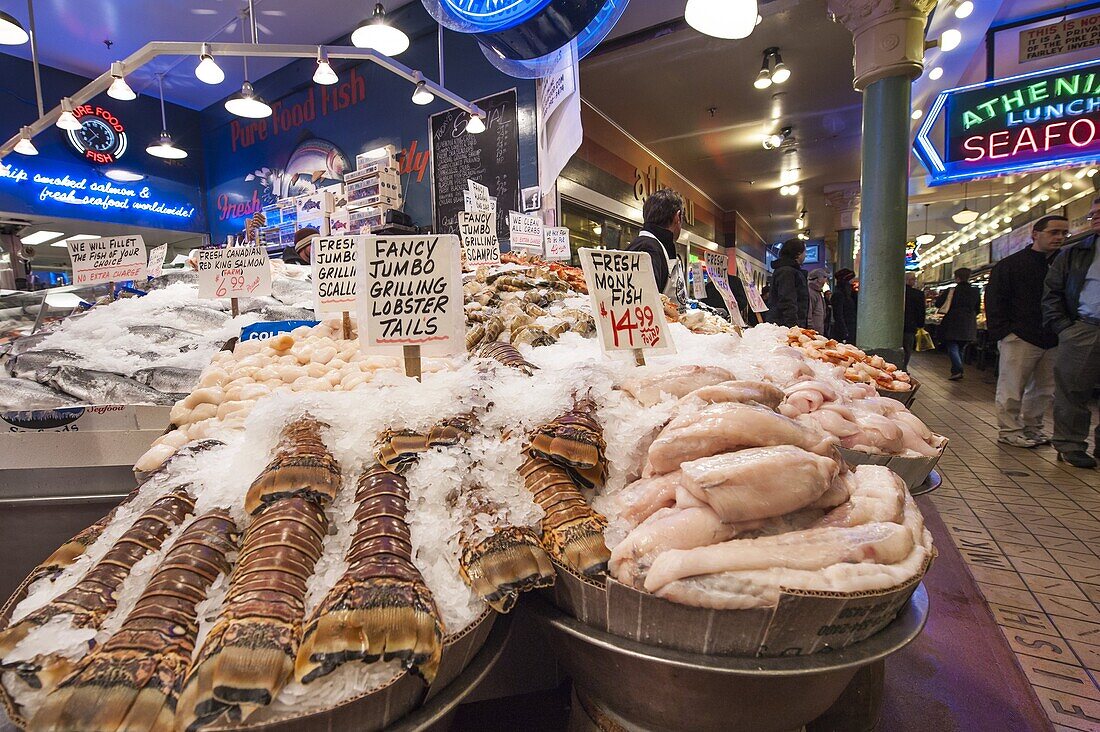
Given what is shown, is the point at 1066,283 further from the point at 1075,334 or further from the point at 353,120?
the point at 353,120

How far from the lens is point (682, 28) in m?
7.11

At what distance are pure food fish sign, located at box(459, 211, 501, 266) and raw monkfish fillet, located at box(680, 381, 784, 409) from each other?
10.00ft

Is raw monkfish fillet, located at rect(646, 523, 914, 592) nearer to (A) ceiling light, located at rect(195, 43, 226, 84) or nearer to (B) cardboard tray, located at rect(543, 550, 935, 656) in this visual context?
(B) cardboard tray, located at rect(543, 550, 935, 656)

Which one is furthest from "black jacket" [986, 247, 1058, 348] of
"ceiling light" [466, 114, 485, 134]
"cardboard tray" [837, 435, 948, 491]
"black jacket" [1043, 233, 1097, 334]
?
"ceiling light" [466, 114, 485, 134]

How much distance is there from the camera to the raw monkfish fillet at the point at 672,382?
5.11ft

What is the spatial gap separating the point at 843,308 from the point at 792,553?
11.0 m

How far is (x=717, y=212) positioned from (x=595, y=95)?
36.1ft

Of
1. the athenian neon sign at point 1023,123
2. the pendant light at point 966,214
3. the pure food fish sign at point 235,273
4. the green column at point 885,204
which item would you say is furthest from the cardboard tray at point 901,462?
the pendant light at point 966,214

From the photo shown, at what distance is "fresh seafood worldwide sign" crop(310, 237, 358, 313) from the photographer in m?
2.32

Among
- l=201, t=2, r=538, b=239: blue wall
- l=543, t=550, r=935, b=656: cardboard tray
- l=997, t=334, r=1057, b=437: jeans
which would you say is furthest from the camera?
l=201, t=2, r=538, b=239: blue wall

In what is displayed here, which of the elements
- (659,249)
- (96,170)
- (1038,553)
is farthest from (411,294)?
(96,170)

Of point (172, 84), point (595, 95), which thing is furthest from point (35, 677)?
point (172, 84)

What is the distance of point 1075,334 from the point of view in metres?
5.11

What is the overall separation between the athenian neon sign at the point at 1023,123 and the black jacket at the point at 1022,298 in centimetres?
220
